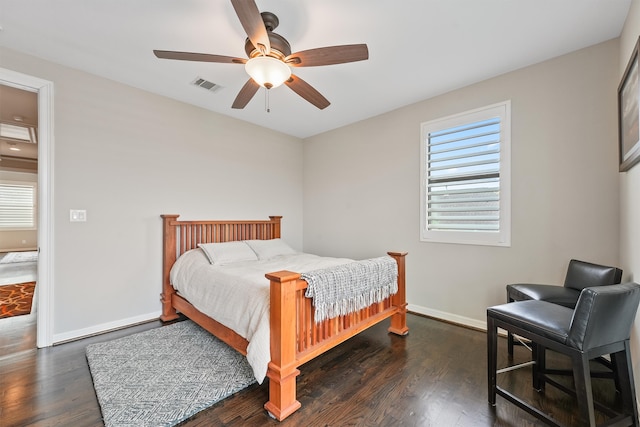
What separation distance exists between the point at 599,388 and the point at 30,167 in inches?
449

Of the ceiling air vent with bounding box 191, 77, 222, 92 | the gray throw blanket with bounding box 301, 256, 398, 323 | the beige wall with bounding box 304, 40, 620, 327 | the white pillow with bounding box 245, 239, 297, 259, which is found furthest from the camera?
the white pillow with bounding box 245, 239, 297, 259

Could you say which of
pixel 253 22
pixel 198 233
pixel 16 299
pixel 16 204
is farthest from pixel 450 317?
pixel 16 204

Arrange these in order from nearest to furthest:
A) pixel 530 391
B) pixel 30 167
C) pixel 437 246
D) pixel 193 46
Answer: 1. pixel 530 391
2. pixel 193 46
3. pixel 437 246
4. pixel 30 167

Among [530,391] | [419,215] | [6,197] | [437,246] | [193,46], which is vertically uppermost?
[193,46]

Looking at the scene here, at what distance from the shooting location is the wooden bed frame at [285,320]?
1.68m

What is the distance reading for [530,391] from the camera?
1.84 metres

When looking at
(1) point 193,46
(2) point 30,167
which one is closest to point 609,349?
(1) point 193,46

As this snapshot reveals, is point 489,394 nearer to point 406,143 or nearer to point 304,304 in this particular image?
point 304,304

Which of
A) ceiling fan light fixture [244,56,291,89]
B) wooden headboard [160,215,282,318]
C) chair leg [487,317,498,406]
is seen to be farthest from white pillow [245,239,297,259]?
chair leg [487,317,498,406]

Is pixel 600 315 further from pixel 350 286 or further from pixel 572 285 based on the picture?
pixel 350 286

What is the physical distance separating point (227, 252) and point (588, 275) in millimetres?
3319

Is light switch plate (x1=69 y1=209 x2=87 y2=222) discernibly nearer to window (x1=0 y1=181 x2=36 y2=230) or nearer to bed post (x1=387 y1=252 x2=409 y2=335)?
bed post (x1=387 y1=252 x2=409 y2=335)

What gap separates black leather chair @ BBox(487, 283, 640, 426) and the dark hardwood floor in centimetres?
30

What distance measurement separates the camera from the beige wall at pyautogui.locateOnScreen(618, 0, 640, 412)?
162 cm
